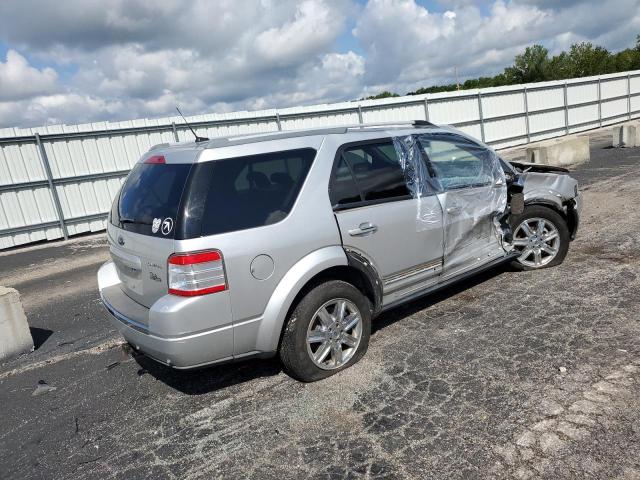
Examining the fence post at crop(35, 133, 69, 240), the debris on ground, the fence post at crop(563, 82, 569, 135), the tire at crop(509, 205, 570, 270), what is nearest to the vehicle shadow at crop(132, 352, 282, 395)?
the debris on ground

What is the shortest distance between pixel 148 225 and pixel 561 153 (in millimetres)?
13202

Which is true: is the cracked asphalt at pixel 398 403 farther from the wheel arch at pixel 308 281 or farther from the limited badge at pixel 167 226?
the limited badge at pixel 167 226

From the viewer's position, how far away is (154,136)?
13.1 meters

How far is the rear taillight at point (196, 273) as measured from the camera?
9.41 feet

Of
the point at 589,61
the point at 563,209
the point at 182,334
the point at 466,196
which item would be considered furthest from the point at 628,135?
the point at 589,61

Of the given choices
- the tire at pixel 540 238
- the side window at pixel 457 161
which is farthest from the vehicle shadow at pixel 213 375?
the tire at pixel 540 238

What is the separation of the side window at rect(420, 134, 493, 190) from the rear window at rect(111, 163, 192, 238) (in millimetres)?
2166

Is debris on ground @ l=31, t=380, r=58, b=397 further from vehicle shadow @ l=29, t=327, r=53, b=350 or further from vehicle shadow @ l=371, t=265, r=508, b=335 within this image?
vehicle shadow @ l=371, t=265, r=508, b=335

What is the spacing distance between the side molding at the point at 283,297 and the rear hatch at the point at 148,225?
678mm

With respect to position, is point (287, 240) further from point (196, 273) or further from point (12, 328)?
point (12, 328)

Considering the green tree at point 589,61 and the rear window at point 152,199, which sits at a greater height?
the green tree at point 589,61

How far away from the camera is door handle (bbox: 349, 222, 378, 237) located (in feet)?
11.5

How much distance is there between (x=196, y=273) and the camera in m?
2.88

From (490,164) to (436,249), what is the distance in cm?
123
